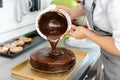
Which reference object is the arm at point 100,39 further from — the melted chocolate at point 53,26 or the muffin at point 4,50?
the muffin at point 4,50

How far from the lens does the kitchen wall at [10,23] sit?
122cm

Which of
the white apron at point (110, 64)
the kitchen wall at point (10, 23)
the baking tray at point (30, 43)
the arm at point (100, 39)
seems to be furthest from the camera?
the kitchen wall at point (10, 23)

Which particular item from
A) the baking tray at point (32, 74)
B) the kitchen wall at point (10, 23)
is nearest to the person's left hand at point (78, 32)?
the baking tray at point (32, 74)

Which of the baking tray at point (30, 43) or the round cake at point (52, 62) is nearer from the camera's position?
the round cake at point (52, 62)

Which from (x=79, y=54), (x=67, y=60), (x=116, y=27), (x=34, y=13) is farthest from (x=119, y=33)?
(x=34, y=13)

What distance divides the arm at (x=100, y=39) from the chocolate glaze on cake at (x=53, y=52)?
0.06 m

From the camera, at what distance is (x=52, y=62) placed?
2.69 feet

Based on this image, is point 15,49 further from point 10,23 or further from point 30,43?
point 10,23

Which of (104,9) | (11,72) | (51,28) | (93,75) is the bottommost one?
Result: (93,75)

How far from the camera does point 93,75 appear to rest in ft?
3.61

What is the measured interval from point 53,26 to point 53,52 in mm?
112

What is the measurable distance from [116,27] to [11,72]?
0.47m

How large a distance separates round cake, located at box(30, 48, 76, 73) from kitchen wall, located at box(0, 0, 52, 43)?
1.42 ft

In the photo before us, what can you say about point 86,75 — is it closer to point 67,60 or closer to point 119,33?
point 67,60
